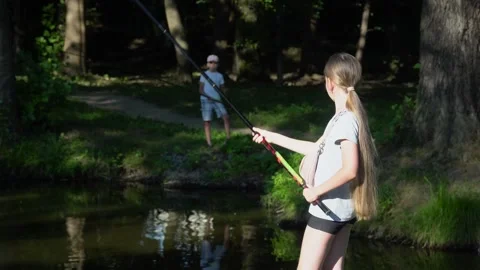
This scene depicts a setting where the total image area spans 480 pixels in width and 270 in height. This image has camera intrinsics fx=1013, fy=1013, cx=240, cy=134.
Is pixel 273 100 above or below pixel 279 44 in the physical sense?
below

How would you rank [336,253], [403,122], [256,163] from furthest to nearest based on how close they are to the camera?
[256,163] → [403,122] → [336,253]

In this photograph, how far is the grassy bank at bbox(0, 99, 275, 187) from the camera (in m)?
13.7

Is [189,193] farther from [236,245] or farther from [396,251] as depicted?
[396,251]

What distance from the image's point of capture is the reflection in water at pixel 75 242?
8898mm

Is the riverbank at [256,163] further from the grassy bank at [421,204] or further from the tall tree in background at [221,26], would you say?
the tall tree in background at [221,26]

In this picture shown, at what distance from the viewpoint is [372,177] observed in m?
5.47

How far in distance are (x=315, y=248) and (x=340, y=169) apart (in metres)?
0.47

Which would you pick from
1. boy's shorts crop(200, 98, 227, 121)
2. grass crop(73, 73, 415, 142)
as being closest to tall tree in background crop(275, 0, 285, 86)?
grass crop(73, 73, 415, 142)

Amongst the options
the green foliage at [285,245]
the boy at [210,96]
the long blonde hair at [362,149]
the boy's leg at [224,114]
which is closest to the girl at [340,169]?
the long blonde hair at [362,149]

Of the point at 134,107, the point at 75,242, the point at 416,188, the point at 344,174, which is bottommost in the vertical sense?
the point at 75,242

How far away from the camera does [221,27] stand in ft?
87.0

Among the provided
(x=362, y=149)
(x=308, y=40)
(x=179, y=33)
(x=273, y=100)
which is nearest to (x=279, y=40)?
(x=179, y=33)

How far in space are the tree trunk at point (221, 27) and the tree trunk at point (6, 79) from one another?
473 inches

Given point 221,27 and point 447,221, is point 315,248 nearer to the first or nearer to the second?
point 447,221
